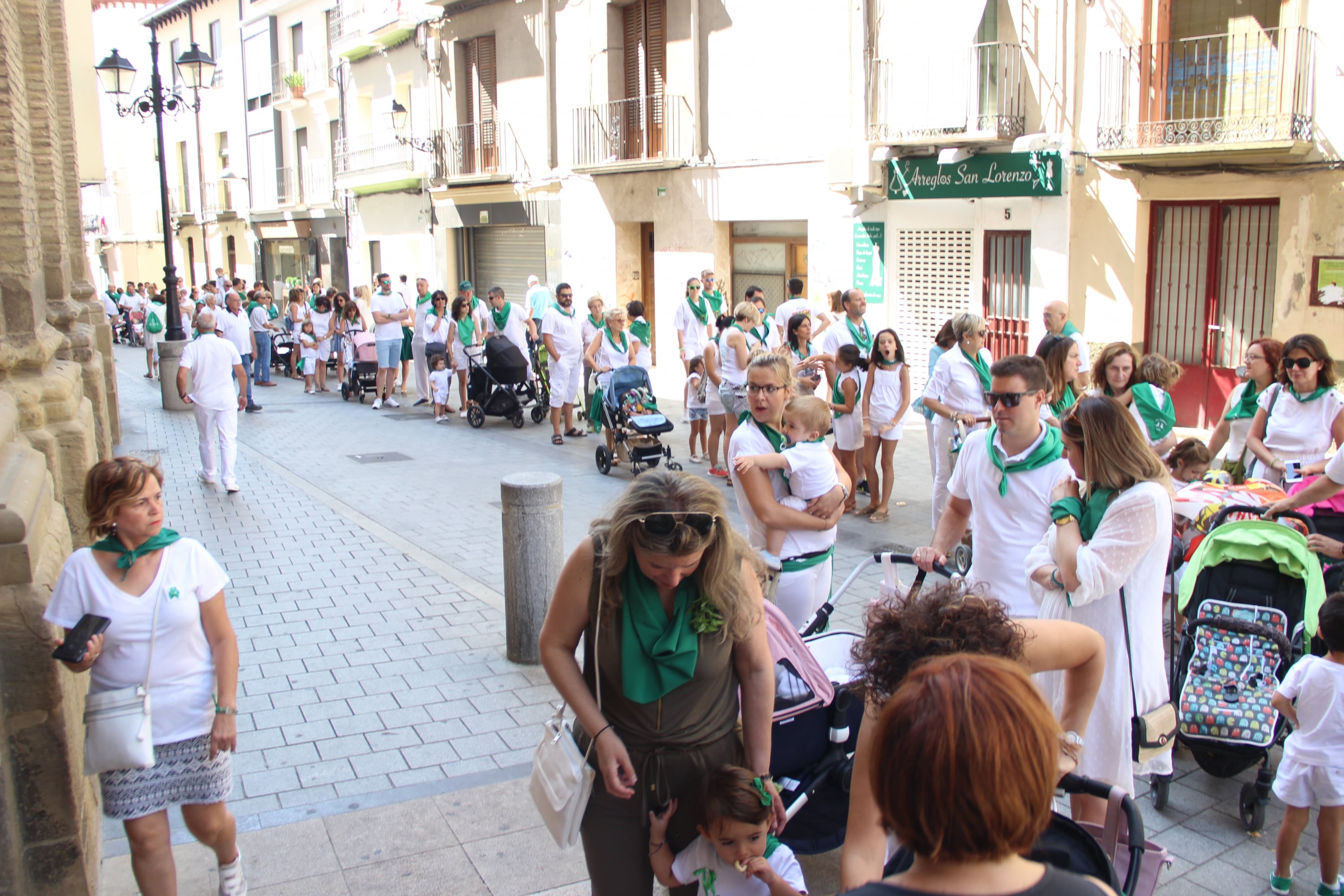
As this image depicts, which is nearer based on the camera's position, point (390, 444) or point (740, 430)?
point (740, 430)

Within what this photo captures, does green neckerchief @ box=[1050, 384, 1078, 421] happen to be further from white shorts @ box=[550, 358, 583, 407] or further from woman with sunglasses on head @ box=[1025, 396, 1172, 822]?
white shorts @ box=[550, 358, 583, 407]

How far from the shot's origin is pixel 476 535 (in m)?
9.19

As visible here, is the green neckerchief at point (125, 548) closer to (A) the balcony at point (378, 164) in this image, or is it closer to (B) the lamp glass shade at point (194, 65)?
(B) the lamp glass shade at point (194, 65)

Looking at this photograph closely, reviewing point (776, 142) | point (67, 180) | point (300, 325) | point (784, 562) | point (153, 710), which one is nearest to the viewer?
point (153, 710)

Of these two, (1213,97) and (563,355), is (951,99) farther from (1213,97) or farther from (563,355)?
(563,355)

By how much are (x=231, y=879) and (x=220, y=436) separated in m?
7.66

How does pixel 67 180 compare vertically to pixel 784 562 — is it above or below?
above

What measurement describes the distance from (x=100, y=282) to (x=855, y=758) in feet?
184

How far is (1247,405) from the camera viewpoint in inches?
273

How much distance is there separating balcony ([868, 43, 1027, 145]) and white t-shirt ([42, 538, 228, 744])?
1286 cm

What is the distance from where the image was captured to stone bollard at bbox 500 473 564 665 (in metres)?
6.06

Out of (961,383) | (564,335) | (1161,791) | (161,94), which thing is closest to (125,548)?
(1161,791)

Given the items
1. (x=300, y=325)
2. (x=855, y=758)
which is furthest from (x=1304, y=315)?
(x=300, y=325)

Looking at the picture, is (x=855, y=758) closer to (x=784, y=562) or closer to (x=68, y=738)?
(x=784, y=562)
